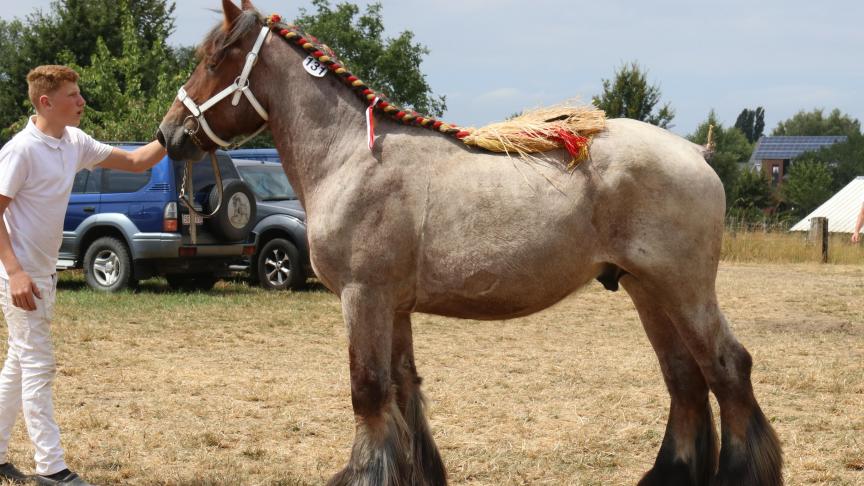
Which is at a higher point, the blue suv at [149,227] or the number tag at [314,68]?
the number tag at [314,68]

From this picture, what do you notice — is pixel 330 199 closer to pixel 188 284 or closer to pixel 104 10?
pixel 188 284

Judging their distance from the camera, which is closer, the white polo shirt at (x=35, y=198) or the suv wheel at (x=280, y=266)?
the white polo shirt at (x=35, y=198)

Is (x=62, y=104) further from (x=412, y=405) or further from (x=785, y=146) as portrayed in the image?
(x=785, y=146)

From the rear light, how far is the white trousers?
310 inches

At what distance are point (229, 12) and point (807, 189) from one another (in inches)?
1885

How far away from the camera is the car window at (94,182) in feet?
41.8

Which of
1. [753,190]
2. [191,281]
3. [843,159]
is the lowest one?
[191,281]

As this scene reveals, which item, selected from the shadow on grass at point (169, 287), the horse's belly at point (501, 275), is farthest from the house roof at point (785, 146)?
the horse's belly at point (501, 275)

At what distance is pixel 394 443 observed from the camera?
13.2ft

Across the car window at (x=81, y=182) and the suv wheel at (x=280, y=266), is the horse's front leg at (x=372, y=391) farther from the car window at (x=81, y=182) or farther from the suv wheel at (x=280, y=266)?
the car window at (x=81, y=182)

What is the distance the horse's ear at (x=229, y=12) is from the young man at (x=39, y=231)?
85cm

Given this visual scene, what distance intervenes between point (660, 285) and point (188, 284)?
10.8m

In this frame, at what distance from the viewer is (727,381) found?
13.1 ft

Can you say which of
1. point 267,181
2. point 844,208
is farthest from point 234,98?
point 844,208
